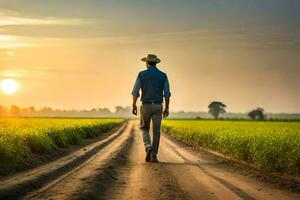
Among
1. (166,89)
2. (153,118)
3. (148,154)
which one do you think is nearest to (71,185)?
(148,154)

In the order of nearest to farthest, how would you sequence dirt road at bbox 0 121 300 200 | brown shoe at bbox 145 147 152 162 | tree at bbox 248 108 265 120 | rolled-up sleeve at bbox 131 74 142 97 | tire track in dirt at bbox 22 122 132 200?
tire track in dirt at bbox 22 122 132 200 < dirt road at bbox 0 121 300 200 < brown shoe at bbox 145 147 152 162 < rolled-up sleeve at bbox 131 74 142 97 < tree at bbox 248 108 265 120

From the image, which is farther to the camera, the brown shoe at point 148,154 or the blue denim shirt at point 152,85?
the blue denim shirt at point 152,85

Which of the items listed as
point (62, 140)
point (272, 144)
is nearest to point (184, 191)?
point (272, 144)

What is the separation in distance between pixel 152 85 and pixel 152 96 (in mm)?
337

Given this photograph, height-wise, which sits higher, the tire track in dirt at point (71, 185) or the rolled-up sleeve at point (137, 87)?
the rolled-up sleeve at point (137, 87)

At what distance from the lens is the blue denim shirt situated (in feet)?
49.1

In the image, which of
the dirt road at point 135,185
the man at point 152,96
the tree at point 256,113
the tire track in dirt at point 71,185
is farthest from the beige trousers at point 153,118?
the tree at point 256,113

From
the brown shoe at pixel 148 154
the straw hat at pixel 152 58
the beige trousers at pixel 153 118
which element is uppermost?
the straw hat at pixel 152 58

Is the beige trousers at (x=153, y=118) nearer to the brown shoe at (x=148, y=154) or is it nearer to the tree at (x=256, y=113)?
the brown shoe at (x=148, y=154)

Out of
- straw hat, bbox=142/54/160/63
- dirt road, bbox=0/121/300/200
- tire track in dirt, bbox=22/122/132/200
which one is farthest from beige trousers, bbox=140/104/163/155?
tire track in dirt, bbox=22/122/132/200

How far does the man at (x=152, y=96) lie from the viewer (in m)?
14.9

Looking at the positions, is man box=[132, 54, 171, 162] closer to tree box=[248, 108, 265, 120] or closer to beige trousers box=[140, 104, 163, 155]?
beige trousers box=[140, 104, 163, 155]

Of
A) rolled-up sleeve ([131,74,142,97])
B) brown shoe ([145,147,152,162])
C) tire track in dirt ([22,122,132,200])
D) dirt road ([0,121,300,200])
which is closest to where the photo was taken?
tire track in dirt ([22,122,132,200])

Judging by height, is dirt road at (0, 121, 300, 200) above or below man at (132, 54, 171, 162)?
below
